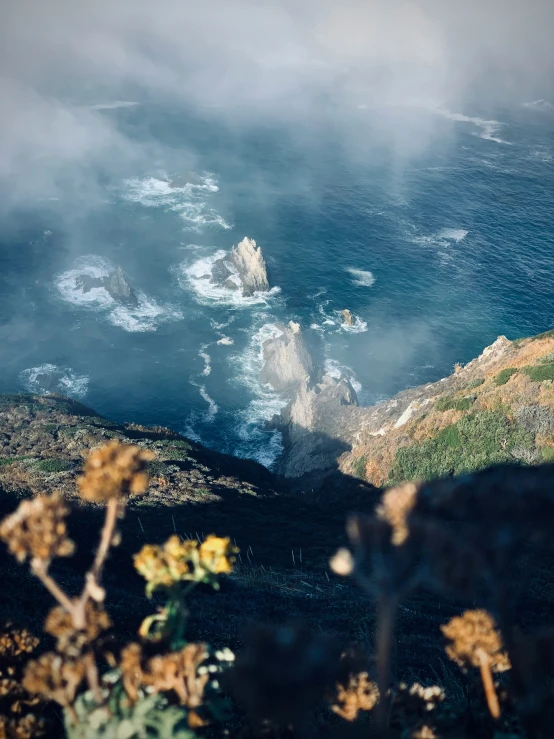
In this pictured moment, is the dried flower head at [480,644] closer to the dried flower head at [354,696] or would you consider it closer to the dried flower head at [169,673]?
the dried flower head at [354,696]

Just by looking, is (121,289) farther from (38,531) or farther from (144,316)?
(38,531)

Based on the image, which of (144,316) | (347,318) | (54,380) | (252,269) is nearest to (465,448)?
(347,318)

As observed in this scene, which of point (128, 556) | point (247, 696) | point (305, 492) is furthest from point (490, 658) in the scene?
point (305, 492)

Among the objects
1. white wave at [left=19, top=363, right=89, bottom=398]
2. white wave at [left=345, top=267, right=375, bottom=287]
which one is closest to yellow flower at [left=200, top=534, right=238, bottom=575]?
white wave at [left=19, top=363, right=89, bottom=398]

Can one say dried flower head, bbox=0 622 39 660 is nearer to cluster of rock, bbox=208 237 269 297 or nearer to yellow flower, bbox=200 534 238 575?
yellow flower, bbox=200 534 238 575

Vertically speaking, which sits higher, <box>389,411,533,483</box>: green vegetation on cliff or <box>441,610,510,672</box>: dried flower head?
<box>441,610,510,672</box>: dried flower head

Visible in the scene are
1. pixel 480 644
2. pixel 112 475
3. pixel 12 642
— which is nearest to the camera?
pixel 112 475
